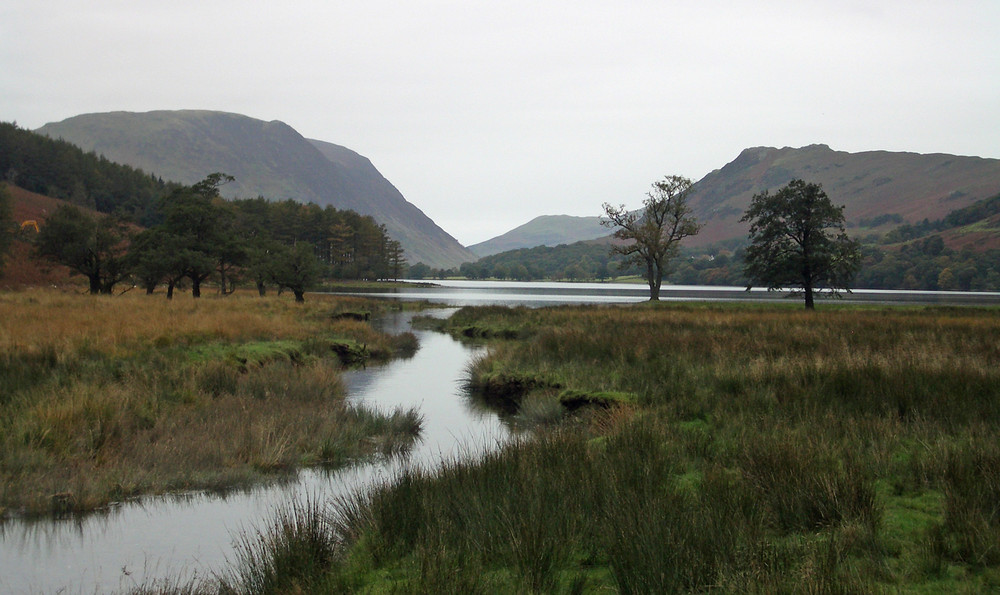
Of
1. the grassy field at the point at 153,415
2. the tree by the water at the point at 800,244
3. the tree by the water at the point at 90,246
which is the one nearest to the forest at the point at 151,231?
the tree by the water at the point at 90,246

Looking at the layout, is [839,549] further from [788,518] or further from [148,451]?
[148,451]

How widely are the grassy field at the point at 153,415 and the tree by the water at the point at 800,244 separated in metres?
28.2

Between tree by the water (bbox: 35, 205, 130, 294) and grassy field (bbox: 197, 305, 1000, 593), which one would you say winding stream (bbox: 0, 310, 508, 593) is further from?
tree by the water (bbox: 35, 205, 130, 294)

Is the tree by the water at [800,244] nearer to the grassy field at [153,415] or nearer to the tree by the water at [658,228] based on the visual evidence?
the tree by the water at [658,228]

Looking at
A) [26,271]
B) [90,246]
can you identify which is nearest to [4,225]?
[26,271]

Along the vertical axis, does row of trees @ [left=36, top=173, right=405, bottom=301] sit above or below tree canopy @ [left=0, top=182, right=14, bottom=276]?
below

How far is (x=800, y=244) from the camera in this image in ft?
119

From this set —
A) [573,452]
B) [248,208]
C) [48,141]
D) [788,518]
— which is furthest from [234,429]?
[48,141]

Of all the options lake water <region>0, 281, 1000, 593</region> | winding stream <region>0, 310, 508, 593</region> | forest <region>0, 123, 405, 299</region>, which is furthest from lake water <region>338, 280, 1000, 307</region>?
lake water <region>0, 281, 1000, 593</region>

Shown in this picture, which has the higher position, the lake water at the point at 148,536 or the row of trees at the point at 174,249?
the row of trees at the point at 174,249

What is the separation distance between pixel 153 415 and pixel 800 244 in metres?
35.3

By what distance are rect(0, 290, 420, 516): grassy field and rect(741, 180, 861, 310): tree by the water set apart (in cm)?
2825

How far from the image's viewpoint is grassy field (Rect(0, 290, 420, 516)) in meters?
7.93

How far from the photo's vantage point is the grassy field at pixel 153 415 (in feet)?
26.0
